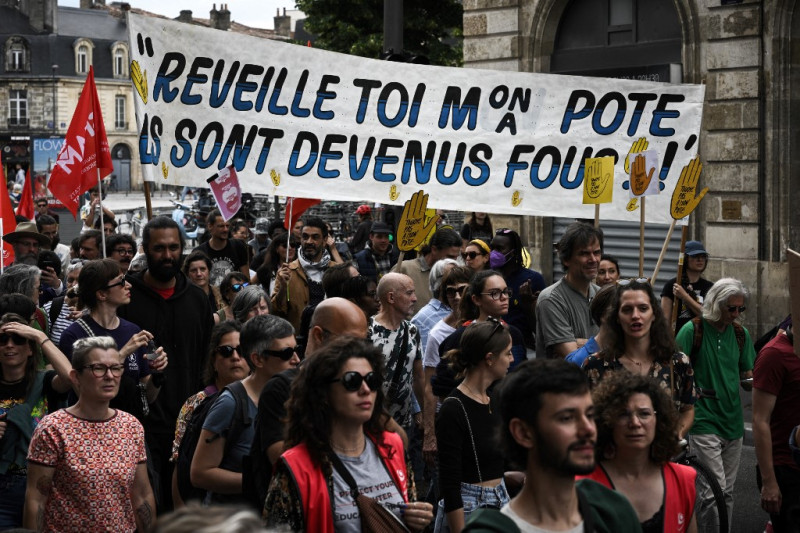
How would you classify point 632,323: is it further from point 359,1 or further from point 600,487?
point 359,1

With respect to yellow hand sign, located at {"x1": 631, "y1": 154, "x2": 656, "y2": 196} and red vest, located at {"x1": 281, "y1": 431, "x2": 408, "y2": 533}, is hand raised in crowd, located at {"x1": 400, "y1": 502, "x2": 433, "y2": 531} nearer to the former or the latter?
red vest, located at {"x1": 281, "y1": 431, "x2": 408, "y2": 533}

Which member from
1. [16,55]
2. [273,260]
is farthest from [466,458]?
[16,55]

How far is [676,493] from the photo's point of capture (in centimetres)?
398

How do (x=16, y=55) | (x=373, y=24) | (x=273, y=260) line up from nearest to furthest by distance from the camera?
(x=273, y=260) < (x=373, y=24) < (x=16, y=55)

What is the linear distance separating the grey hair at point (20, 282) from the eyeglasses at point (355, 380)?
3.72 metres

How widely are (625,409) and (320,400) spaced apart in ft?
3.39

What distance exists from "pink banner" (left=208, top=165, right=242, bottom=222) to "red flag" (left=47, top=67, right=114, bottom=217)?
1192 mm

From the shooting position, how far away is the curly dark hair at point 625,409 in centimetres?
404

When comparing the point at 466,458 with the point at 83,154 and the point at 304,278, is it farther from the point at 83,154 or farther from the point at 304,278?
the point at 83,154

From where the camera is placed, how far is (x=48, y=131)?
89.7m

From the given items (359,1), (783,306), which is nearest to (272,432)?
(783,306)

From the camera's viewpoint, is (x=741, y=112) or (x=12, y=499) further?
(x=741, y=112)

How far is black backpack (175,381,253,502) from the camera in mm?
4992

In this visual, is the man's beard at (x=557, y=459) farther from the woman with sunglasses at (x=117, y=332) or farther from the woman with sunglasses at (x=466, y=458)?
the woman with sunglasses at (x=117, y=332)
